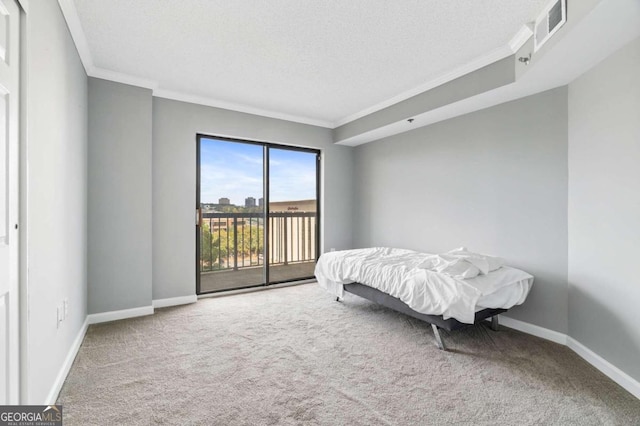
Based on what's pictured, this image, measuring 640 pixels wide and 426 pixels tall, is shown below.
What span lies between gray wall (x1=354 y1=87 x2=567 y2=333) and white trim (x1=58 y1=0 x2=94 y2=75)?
3.56 meters

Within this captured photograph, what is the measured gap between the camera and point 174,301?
360 centimetres

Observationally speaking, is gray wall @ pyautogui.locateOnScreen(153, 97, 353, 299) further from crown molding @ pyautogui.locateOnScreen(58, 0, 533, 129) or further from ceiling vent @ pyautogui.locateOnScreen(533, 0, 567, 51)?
ceiling vent @ pyautogui.locateOnScreen(533, 0, 567, 51)

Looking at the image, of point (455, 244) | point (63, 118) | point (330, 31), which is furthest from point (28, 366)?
point (455, 244)

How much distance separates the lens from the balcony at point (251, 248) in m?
4.32

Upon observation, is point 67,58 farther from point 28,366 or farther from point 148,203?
point 28,366

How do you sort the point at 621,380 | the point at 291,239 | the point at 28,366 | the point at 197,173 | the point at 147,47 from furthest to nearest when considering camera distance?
the point at 291,239 < the point at 197,173 < the point at 147,47 < the point at 621,380 < the point at 28,366

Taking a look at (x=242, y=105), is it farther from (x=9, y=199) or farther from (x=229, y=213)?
(x=9, y=199)

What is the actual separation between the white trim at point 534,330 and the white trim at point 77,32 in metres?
4.36

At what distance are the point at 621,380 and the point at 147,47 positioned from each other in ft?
14.1

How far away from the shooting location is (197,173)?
390 cm

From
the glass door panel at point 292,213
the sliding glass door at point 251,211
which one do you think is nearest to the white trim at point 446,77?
the glass door panel at point 292,213

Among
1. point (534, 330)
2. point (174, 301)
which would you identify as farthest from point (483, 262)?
point (174, 301)

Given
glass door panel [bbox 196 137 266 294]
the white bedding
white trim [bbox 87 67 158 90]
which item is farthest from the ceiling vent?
white trim [bbox 87 67 158 90]

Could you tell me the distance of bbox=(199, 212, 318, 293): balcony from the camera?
4.32 metres
